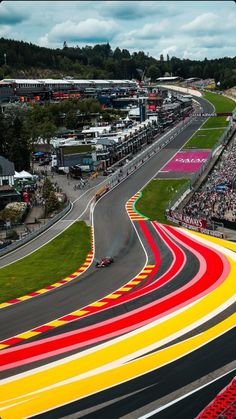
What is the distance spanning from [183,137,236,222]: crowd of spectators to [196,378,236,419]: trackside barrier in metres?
35.5

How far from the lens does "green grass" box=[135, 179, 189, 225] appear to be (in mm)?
60816

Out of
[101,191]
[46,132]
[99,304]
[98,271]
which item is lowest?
[101,191]

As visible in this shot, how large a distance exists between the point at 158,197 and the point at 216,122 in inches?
3025

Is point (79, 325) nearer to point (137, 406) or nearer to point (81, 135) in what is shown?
point (137, 406)

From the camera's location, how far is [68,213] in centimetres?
6162

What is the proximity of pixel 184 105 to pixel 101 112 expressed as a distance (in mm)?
36624

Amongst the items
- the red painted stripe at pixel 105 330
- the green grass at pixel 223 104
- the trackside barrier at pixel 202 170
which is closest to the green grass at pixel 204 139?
the trackside barrier at pixel 202 170

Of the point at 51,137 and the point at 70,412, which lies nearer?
the point at 70,412

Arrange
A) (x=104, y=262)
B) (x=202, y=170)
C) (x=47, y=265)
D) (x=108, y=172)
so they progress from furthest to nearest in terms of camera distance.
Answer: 1. (x=108, y=172)
2. (x=202, y=170)
3. (x=47, y=265)
4. (x=104, y=262)

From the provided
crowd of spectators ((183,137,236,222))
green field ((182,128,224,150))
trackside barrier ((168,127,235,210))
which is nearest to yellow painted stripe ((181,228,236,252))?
crowd of spectators ((183,137,236,222))

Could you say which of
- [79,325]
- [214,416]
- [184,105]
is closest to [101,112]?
[184,105]

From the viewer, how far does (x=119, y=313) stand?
28.8m

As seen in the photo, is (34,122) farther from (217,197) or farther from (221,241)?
(221,241)

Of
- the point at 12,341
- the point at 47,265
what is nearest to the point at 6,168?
the point at 47,265
